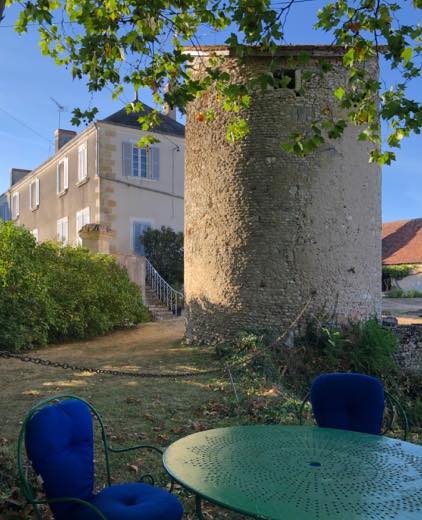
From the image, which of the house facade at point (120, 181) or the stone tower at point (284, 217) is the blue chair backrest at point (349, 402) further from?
the house facade at point (120, 181)

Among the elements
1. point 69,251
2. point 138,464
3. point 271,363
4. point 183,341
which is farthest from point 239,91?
point 69,251

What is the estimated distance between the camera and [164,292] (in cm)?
1692

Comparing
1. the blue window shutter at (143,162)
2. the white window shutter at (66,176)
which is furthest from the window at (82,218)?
the blue window shutter at (143,162)

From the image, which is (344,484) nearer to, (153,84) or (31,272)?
(153,84)

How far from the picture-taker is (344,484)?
7.88 ft

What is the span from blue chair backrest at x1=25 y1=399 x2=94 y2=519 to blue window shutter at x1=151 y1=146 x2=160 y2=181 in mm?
18097

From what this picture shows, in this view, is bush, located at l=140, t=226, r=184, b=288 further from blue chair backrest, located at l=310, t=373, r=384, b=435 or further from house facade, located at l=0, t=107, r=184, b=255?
blue chair backrest, located at l=310, t=373, r=384, b=435

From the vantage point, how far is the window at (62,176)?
22.4 m

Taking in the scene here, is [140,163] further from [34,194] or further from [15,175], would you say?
[15,175]

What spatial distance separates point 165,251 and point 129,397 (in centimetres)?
1325

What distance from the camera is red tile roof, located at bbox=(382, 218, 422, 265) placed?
1150 inches

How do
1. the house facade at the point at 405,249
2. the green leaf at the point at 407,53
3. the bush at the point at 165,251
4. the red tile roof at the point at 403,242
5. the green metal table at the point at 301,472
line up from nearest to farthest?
the green metal table at the point at 301,472, the green leaf at the point at 407,53, the bush at the point at 165,251, the house facade at the point at 405,249, the red tile roof at the point at 403,242

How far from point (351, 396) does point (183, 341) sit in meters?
6.86

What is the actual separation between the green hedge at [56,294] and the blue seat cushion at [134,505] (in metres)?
7.37
